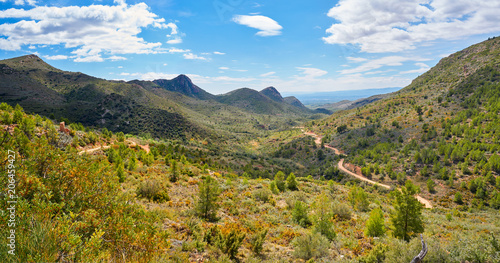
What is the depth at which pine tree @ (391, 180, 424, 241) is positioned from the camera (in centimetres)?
1184

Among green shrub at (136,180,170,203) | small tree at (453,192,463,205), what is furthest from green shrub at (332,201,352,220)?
small tree at (453,192,463,205)

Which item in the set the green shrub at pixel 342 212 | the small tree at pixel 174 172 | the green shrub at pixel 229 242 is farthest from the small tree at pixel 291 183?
the green shrub at pixel 229 242

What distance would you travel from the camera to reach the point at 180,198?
52.7 feet

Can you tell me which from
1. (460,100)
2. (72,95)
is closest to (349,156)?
(460,100)

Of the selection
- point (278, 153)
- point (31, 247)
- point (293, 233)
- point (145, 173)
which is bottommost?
point (278, 153)

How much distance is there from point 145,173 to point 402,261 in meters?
21.8

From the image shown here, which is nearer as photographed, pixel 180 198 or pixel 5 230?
pixel 5 230

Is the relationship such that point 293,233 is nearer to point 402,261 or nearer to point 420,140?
point 402,261

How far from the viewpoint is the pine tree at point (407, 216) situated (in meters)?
11.8

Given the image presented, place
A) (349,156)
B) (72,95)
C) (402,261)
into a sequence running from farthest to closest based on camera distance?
(72,95) → (349,156) → (402,261)

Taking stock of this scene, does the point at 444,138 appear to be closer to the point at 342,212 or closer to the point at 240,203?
the point at 342,212

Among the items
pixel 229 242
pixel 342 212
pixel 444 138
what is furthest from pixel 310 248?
pixel 444 138

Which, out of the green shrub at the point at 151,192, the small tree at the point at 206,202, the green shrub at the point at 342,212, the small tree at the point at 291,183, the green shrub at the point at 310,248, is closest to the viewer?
the green shrub at the point at 310,248

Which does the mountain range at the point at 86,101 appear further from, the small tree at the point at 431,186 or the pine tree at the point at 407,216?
the small tree at the point at 431,186
